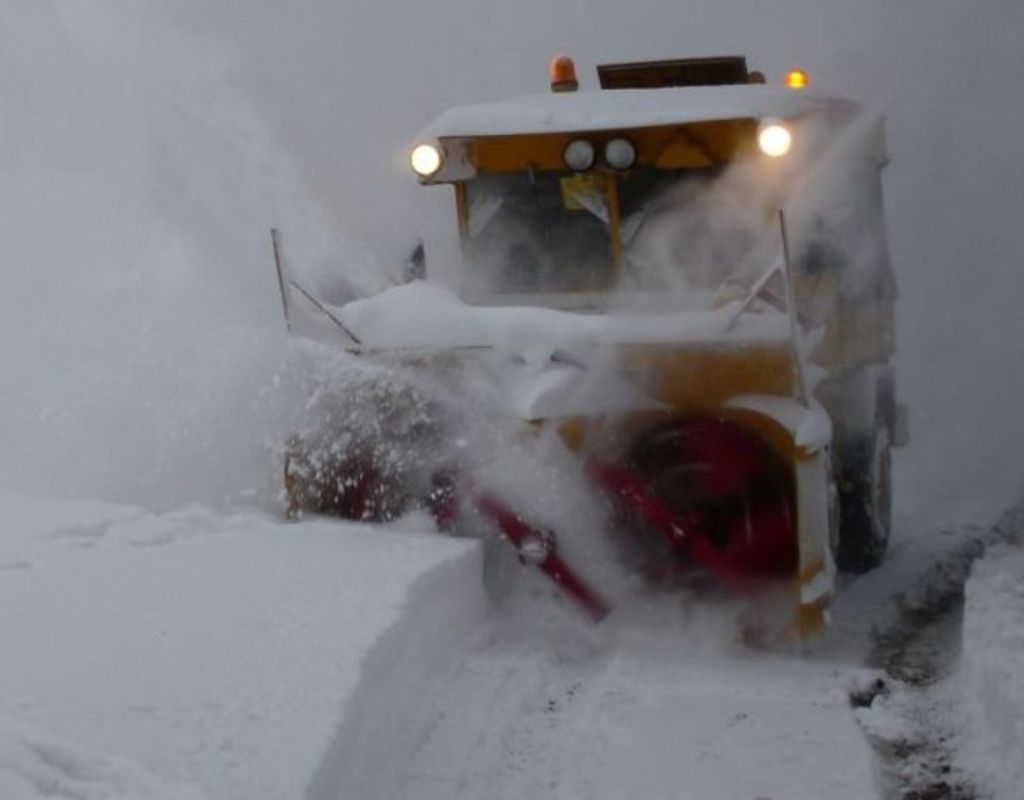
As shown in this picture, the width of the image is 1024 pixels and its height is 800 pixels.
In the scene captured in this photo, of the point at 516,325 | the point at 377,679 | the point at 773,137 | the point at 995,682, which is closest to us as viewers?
the point at 377,679

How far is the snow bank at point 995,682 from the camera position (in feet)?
14.4

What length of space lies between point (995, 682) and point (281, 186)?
7828mm

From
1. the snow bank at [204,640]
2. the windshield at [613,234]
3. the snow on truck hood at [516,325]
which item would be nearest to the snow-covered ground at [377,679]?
the snow bank at [204,640]

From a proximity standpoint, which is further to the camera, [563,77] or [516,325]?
[563,77]

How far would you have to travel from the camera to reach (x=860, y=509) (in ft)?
24.6

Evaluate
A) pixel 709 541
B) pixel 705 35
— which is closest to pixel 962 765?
pixel 709 541

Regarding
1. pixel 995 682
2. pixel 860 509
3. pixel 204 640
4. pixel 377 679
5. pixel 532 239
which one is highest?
pixel 532 239

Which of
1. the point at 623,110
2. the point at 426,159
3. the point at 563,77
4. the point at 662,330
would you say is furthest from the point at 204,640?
the point at 563,77

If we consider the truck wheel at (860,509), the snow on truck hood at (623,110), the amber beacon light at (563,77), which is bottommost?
the truck wheel at (860,509)

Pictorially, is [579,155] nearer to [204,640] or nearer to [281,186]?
[204,640]

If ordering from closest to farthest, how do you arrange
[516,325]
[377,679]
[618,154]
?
1. [377,679]
2. [516,325]
3. [618,154]

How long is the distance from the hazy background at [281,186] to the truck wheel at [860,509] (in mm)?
1561

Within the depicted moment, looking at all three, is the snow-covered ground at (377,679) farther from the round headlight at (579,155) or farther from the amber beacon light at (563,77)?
the amber beacon light at (563,77)

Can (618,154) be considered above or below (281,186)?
above
